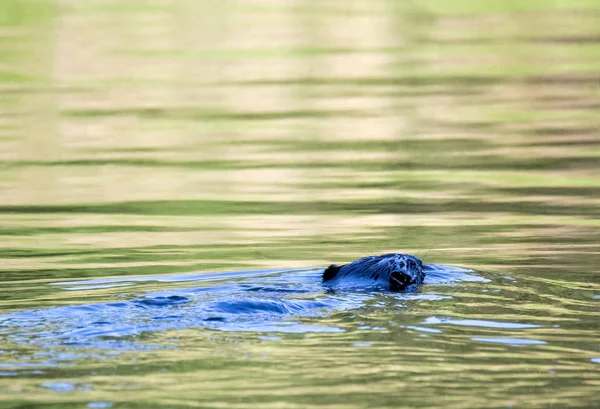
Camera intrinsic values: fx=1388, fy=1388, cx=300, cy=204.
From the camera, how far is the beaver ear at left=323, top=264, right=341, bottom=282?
1105cm

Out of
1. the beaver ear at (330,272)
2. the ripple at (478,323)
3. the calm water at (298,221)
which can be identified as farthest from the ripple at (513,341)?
the beaver ear at (330,272)

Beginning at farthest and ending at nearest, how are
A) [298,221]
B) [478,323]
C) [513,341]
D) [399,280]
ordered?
1. [298,221]
2. [399,280]
3. [478,323]
4. [513,341]

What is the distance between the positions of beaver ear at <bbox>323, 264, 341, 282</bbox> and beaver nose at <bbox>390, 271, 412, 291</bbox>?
47cm

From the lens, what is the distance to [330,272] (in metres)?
11.1

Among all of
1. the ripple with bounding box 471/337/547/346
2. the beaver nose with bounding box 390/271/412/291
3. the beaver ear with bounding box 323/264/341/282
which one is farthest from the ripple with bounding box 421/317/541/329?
the beaver ear with bounding box 323/264/341/282

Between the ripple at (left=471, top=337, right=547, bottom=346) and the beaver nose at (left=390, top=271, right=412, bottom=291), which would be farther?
the beaver nose at (left=390, top=271, right=412, bottom=291)

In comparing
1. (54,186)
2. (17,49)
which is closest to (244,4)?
(17,49)

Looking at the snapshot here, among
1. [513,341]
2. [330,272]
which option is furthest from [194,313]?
[513,341]

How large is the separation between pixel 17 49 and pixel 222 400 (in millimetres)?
29035

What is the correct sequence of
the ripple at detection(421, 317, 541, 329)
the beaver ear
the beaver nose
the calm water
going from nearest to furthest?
the calm water, the ripple at detection(421, 317, 541, 329), the beaver nose, the beaver ear

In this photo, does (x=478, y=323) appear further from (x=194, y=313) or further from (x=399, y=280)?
(x=194, y=313)

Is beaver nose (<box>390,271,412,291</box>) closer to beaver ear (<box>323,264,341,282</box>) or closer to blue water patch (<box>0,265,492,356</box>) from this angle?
blue water patch (<box>0,265,492,356</box>)

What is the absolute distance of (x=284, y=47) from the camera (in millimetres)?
33406

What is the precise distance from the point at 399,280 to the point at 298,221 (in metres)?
3.63
